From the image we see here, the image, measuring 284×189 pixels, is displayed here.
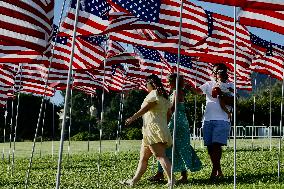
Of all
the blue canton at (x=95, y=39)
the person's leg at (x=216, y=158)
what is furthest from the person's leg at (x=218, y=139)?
the blue canton at (x=95, y=39)

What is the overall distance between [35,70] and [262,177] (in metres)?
12.1

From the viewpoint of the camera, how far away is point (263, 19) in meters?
7.25

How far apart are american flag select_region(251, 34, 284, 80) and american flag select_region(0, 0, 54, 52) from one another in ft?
A: 35.3

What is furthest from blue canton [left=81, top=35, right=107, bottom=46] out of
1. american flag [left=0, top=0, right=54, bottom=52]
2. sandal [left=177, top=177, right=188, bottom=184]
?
american flag [left=0, top=0, right=54, bottom=52]

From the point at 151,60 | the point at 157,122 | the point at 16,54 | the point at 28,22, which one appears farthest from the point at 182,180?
the point at 151,60

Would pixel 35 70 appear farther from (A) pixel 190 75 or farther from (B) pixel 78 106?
(B) pixel 78 106

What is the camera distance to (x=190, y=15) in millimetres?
11594

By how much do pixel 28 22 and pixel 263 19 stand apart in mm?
3019

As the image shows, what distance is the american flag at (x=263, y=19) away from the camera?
6.91 metres

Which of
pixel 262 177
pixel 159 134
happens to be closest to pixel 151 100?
pixel 159 134

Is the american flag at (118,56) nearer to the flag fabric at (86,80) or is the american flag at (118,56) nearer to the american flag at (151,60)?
the american flag at (151,60)

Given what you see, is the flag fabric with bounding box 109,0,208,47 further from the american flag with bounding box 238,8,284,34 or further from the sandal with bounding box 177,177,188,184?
the american flag with bounding box 238,8,284,34

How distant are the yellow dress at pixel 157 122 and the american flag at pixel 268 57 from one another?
834 cm

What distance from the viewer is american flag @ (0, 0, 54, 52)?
7.49 metres
